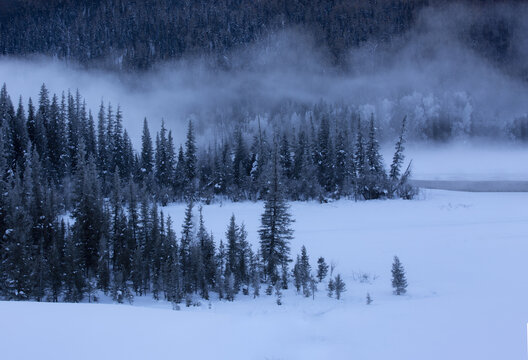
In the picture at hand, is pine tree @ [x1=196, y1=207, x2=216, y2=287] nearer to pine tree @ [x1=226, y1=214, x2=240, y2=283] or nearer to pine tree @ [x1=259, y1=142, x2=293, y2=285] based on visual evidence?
pine tree @ [x1=226, y1=214, x2=240, y2=283]

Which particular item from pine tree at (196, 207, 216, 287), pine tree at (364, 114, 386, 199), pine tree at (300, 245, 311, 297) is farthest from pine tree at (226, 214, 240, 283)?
pine tree at (364, 114, 386, 199)

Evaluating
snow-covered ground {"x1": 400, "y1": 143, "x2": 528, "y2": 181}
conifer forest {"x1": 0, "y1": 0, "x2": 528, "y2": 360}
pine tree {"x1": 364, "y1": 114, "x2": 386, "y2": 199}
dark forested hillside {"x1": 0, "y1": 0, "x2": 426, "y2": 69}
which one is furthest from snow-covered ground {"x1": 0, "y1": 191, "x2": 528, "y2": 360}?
dark forested hillside {"x1": 0, "y1": 0, "x2": 426, "y2": 69}

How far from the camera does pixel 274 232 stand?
826 inches

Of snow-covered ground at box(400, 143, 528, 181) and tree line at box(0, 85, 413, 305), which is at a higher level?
snow-covered ground at box(400, 143, 528, 181)

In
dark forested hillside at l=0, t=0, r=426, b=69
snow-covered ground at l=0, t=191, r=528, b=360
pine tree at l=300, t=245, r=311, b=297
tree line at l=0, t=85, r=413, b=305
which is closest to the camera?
snow-covered ground at l=0, t=191, r=528, b=360

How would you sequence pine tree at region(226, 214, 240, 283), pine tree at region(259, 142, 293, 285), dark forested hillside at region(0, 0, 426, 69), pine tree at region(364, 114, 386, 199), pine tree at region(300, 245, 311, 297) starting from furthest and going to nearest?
dark forested hillside at region(0, 0, 426, 69) < pine tree at region(364, 114, 386, 199) < pine tree at region(259, 142, 293, 285) < pine tree at region(226, 214, 240, 283) < pine tree at region(300, 245, 311, 297)

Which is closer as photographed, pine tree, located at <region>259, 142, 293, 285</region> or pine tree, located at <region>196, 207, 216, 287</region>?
pine tree, located at <region>196, 207, 216, 287</region>

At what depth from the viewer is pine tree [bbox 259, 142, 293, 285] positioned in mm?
19594

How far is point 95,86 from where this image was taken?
143 metres

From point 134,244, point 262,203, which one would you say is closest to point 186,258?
point 134,244

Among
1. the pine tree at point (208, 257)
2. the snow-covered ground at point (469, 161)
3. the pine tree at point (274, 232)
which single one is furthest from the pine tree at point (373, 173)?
the pine tree at point (208, 257)

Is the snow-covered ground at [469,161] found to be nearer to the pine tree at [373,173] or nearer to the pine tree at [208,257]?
the pine tree at [373,173]

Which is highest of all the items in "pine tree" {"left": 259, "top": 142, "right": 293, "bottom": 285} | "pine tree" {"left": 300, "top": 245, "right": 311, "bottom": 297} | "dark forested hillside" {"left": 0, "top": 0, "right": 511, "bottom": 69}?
"dark forested hillside" {"left": 0, "top": 0, "right": 511, "bottom": 69}

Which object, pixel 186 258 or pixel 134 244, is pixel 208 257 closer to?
pixel 186 258
